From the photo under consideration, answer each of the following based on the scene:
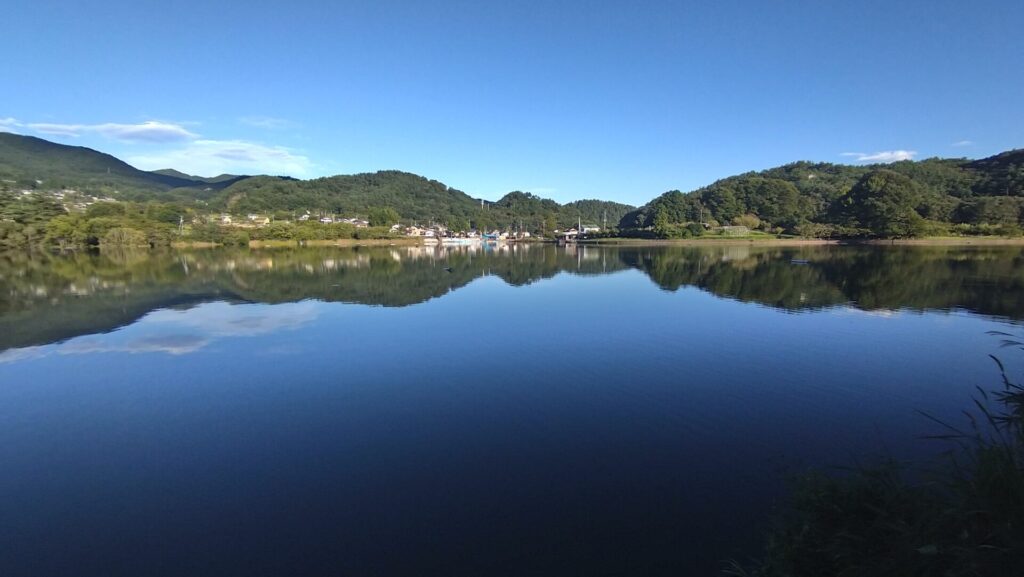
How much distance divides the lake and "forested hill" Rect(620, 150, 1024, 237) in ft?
176

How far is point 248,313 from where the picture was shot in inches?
720

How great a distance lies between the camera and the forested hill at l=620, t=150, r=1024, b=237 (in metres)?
59.5

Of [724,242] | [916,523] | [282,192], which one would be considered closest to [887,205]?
[724,242]

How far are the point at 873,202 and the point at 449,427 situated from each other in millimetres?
72464

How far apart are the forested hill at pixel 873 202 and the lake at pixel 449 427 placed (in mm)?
53543

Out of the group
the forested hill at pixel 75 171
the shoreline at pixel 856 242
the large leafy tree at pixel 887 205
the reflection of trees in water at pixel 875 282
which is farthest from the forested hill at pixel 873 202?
the forested hill at pixel 75 171

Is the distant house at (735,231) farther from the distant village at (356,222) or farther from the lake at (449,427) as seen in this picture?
the lake at (449,427)

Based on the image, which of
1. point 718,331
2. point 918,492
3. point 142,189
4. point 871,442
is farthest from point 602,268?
point 142,189

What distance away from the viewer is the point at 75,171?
6147 inches

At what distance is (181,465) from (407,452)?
3.11 metres

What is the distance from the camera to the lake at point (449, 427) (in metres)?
5.04

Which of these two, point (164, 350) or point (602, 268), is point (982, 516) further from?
point (602, 268)

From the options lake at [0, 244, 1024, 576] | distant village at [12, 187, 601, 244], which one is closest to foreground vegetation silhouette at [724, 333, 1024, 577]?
lake at [0, 244, 1024, 576]

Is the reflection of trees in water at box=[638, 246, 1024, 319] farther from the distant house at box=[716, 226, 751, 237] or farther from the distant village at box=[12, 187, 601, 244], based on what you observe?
the distant village at box=[12, 187, 601, 244]
